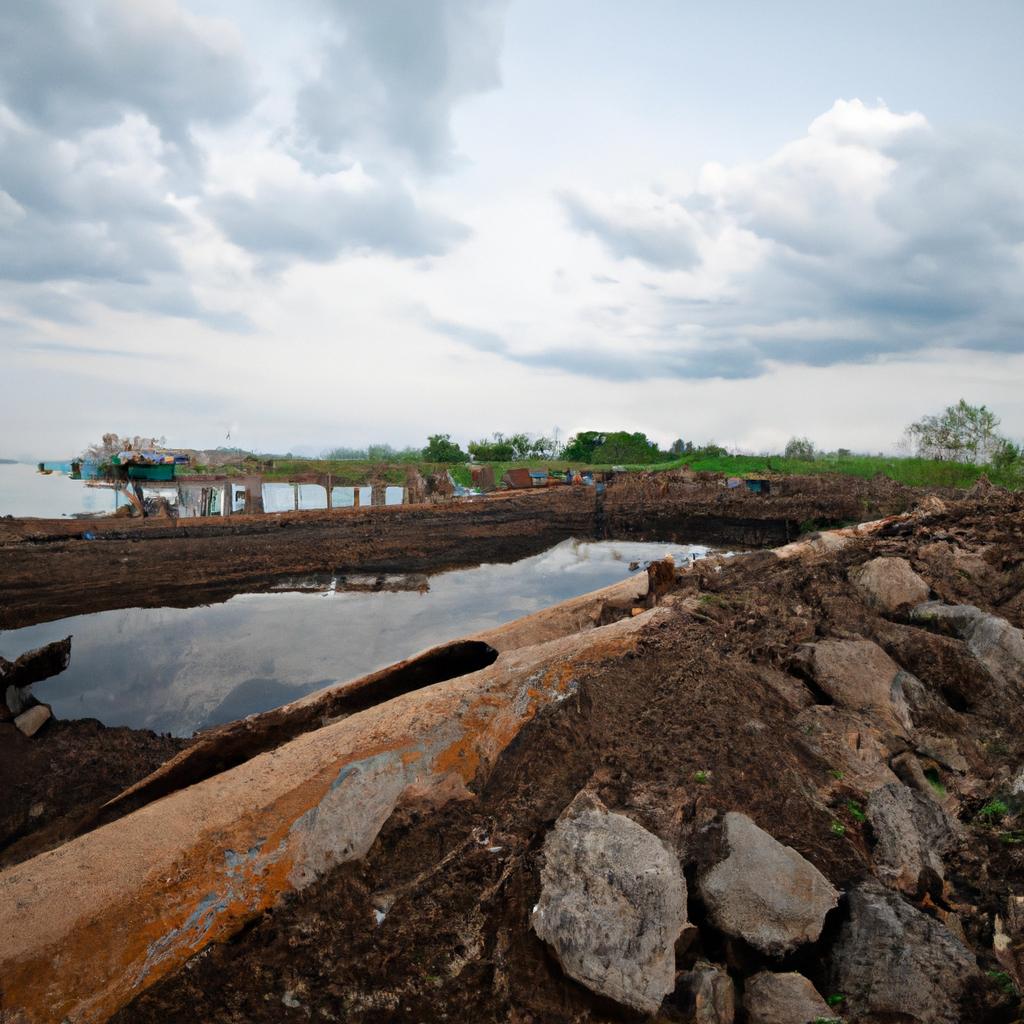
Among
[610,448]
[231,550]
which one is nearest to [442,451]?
[610,448]

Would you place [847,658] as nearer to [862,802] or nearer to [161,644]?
[862,802]

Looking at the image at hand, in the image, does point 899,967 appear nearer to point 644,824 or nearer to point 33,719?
point 644,824

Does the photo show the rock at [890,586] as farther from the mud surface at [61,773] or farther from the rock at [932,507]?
the mud surface at [61,773]

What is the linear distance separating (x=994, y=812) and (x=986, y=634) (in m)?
1.80

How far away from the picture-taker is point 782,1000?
77.8 inches

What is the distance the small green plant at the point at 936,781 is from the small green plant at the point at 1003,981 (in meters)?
1.24

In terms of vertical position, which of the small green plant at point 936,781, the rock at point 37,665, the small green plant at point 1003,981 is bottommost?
the rock at point 37,665

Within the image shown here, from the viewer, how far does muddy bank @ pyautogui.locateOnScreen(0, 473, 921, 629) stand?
10688 millimetres

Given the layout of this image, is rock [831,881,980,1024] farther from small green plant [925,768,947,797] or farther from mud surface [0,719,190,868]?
mud surface [0,719,190,868]

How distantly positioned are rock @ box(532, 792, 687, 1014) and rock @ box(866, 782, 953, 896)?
1061 mm

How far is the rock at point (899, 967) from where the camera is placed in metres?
2.01

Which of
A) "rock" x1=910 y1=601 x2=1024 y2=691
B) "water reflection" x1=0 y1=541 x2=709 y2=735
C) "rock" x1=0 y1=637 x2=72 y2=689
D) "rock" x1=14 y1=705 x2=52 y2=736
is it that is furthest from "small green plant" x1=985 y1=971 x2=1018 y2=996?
"rock" x1=0 y1=637 x2=72 y2=689

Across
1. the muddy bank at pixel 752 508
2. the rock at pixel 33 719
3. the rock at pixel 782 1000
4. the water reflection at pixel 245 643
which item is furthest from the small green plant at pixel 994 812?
the muddy bank at pixel 752 508

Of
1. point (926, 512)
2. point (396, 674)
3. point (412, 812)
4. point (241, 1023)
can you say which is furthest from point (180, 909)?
point (926, 512)
